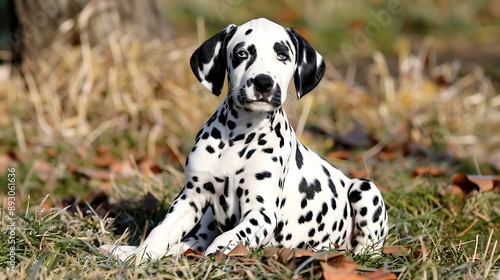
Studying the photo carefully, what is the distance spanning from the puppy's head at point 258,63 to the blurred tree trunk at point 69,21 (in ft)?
14.4

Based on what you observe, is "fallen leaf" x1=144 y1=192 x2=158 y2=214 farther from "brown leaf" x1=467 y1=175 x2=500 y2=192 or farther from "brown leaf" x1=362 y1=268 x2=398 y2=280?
"brown leaf" x1=467 y1=175 x2=500 y2=192

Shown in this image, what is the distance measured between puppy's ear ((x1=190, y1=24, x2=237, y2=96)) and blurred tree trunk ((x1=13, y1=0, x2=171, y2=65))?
434 cm

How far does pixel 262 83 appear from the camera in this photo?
3.78 m

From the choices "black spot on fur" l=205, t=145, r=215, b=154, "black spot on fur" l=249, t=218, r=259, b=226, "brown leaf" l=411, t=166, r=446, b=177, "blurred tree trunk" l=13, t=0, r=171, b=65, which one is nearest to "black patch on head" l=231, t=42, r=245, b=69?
"black spot on fur" l=205, t=145, r=215, b=154

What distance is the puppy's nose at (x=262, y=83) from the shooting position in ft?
12.4

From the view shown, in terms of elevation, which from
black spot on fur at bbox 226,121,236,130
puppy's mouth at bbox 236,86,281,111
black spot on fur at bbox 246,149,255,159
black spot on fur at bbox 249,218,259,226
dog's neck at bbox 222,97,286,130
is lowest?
black spot on fur at bbox 249,218,259,226

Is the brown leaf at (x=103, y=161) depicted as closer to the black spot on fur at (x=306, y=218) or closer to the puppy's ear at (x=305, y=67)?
the black spot on fur at (x=306, y=218)

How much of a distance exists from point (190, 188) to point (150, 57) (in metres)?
4.39

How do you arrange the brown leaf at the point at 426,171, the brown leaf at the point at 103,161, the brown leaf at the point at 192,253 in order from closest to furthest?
1. the brown leaf at the point at 192,253
2. the brown leaf at the point at 426,171
3. the brown leaf at the point at 103,161

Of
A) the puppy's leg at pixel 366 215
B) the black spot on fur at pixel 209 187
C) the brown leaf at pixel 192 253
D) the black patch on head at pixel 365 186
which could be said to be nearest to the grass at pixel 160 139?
the puppy's leg at pixel 366 215

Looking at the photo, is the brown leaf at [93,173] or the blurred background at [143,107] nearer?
the brown leaf at [93,173]

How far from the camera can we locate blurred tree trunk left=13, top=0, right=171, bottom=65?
8.31 metres

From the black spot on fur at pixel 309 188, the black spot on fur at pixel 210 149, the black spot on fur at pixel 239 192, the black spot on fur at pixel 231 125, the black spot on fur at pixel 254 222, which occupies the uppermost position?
the black spot on fur at pixel 231 125

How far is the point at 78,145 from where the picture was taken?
7.32 metres
